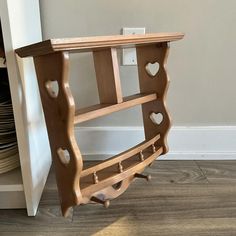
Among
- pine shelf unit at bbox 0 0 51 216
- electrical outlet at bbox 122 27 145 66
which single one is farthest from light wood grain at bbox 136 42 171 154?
pine shelf unit at bbox 0 0 51 216

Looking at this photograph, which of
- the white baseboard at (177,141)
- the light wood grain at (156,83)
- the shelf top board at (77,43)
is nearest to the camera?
the shelf top board at (77,43)

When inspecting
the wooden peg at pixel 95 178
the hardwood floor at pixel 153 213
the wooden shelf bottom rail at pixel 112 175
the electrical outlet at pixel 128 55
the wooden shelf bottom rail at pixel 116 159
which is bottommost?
the hardwood floor at pixel 153 213

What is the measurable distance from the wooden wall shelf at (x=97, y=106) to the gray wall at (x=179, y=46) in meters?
0.16

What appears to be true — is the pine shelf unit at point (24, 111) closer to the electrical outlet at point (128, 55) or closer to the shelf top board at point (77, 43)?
the shelf top board at point (77, 43)

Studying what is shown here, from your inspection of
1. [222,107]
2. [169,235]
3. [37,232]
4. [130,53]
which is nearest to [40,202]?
[37,232]

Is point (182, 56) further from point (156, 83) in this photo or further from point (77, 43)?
point (77, 43)

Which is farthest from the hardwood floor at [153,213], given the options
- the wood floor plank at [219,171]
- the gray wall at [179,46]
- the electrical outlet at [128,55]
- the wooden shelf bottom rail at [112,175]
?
the electrical outlet at [128,55]

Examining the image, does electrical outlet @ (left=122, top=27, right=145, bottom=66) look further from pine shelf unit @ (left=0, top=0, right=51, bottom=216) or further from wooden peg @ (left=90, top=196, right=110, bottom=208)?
wooden peg @ (left=90, top=196, right=110, bottom=208)

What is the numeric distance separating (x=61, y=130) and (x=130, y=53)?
1.46ft

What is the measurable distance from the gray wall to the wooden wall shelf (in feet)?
0.52

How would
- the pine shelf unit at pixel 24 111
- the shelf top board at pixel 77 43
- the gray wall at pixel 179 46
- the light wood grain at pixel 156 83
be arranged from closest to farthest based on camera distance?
the shelf top board at pixel 77 43 → the pine shelf unit at pixel 24 111 → the light wood grain at pixel 156 83 → the gray wall at pixel 179 46

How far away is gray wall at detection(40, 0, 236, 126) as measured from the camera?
0.87 meters

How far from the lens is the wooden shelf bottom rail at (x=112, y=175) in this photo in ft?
2.05

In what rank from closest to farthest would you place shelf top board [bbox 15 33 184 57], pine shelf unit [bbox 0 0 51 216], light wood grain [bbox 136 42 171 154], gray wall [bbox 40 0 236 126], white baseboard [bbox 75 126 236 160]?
shelf top board [bbox 15 33 184 57] → pine shelf unit [bbox 0 0 51 216] → light wood grain [bbox 136 42 171 154] → gray wall [bbox 40 0 236 126] → white baseboard [bbox 75 126 236 160]
